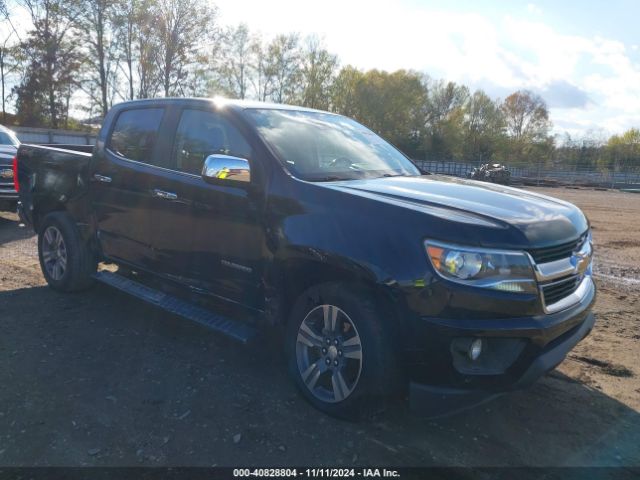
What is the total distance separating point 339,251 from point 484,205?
35.6 inches

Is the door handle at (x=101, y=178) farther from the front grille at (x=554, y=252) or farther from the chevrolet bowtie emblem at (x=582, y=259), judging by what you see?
the chevrolet bowtie emblem at (x=582, y=259)

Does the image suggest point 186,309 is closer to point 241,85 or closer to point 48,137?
point 48,137

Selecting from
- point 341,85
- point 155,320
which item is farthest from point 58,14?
point 155,320

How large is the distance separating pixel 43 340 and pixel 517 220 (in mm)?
3765

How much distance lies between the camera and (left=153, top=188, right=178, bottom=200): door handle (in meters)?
3.99

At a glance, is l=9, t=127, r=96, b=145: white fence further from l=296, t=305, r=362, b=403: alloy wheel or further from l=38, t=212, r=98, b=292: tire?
l=296, t=305, r=362, b=403: alloy wheel

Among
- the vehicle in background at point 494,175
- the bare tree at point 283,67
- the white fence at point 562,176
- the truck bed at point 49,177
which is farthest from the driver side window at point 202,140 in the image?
the bare tree at point 283,67

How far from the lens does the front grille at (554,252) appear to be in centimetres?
276

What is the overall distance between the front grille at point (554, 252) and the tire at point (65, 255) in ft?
13.7

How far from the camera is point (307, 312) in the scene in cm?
324

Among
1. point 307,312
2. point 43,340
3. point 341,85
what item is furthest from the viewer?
point 341,85

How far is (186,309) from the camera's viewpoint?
4.00 m

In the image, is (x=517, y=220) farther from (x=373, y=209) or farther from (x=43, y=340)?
(x=43, y=340)

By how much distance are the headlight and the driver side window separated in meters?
1.65
